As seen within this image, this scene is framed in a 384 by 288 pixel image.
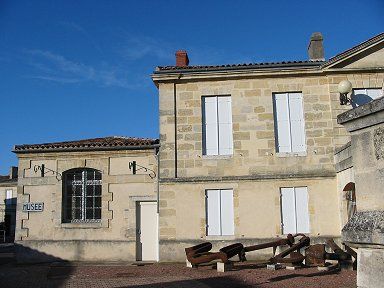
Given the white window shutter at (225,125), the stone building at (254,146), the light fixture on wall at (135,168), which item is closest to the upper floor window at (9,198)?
the light fixture on wall at (135,168)

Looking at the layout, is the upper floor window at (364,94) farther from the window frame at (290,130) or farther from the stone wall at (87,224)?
the stone wall at (87,224)

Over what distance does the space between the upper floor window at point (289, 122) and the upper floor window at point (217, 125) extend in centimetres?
144

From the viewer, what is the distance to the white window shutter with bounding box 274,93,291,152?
1292 cm

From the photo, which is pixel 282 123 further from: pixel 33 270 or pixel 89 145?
pixel 33 270

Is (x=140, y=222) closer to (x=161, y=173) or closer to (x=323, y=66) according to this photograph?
(x=161, y=173)

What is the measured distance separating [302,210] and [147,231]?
4844 mm

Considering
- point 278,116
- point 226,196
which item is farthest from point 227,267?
point 278,116

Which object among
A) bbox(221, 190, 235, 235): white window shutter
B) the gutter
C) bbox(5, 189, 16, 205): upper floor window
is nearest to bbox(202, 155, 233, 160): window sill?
bbox(221, 190, 235, 235): white window shutter

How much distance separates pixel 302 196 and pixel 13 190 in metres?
29.7

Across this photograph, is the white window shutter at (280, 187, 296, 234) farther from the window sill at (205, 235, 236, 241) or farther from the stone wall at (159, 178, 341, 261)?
the window sill at (205, 235, 236, 241)

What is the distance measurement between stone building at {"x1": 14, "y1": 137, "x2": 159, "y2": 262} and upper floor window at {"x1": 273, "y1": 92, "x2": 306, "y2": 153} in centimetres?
397

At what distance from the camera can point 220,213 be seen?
12547 mm

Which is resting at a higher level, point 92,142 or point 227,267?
point 92,142

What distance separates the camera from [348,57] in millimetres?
12781
